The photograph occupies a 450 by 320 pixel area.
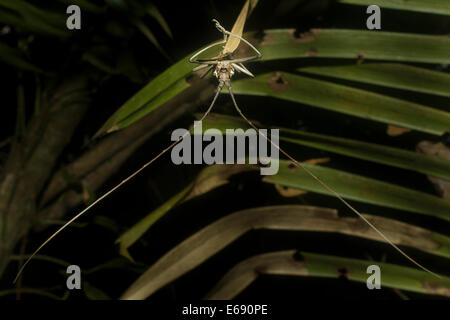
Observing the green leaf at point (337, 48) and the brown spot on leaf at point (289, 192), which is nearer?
the green leaf at point (337, 48)

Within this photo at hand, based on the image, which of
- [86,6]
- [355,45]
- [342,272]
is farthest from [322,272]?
[86,6]

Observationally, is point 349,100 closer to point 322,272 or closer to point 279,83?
point 279,83


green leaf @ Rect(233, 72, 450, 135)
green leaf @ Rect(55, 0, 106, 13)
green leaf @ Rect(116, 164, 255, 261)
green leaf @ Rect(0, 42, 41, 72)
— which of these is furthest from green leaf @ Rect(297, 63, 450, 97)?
green leaf @ Rect(0, 42, 41, 72)

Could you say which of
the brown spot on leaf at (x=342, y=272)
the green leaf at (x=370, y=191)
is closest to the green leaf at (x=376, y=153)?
the green leaf at (x=370, y=191)

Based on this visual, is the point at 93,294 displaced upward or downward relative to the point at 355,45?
downward

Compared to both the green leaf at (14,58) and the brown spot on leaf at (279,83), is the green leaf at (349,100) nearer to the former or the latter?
the brown spot on leaf at (279,83)

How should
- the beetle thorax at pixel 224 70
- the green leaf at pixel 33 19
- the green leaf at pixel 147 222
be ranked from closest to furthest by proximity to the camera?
the beetle thorax at pixel 224 70, the green leaf at pixel 147 222, the green leaf at pixel 33 19
